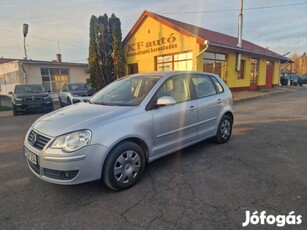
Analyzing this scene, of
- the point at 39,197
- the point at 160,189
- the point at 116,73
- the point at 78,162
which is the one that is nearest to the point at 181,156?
the point at 160,189

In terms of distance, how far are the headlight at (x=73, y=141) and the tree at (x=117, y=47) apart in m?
15.6

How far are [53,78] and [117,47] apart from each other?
22.7ft

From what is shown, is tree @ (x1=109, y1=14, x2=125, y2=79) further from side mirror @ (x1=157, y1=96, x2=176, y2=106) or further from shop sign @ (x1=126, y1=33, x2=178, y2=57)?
side mirror @ (x1=157, y1=96, x2=176, y2=106)

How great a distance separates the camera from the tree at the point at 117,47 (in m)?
17.4

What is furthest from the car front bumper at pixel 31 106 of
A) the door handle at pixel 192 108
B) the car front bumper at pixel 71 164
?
the door handle at pixel 192 108

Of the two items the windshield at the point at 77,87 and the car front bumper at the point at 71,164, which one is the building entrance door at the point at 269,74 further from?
the car front bumper at the point at 71,164

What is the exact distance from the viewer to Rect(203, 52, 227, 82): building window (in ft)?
49.2

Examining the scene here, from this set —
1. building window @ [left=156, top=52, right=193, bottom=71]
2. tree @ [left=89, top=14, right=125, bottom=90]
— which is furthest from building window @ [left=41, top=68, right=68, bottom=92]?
building window @ [left=156, top=52, right=193, bottom=71]

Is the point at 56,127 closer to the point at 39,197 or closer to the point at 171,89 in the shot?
the point at 39,197

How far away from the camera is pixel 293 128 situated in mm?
6645

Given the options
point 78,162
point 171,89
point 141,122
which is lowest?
point 78,162

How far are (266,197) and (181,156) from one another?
1.82m

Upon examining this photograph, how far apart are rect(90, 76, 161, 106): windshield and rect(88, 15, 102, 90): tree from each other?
536 inches

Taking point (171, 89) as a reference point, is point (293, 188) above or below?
below
